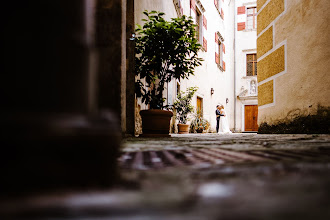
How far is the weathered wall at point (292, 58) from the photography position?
3514mm

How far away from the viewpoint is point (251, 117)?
15.1 meters

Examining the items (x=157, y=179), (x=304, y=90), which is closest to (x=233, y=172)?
(x=157, y=179)

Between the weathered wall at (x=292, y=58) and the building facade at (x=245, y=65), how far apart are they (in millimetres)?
10280

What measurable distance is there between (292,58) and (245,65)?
38.4 feet

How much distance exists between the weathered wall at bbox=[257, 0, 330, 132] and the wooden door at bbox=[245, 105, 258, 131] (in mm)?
10501

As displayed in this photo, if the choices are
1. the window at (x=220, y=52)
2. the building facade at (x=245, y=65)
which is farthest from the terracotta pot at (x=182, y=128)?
the building facade at (x=245, y=65)

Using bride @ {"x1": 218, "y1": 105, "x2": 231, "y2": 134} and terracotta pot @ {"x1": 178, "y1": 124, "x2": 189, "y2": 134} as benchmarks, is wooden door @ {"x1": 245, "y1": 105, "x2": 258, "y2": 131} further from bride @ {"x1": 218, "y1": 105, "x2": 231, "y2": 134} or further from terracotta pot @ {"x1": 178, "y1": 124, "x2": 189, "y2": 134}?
terracotta pot @ {"x1": 178, "y1": 124, "x2": 189, "y2": 134}

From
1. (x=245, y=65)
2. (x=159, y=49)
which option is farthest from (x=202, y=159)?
(x=245, y=65)

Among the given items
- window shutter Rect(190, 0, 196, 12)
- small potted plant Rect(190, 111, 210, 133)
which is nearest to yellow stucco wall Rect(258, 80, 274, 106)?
small potted plant Rect(190, 111, 210, 133)

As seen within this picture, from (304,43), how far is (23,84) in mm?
4076

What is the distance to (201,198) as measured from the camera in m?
0.50

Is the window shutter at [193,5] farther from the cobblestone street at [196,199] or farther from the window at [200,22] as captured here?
the cobblestone street at [196,199]

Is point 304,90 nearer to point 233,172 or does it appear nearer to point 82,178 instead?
point 233,172

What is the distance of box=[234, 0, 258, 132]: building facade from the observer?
49.3 feet
